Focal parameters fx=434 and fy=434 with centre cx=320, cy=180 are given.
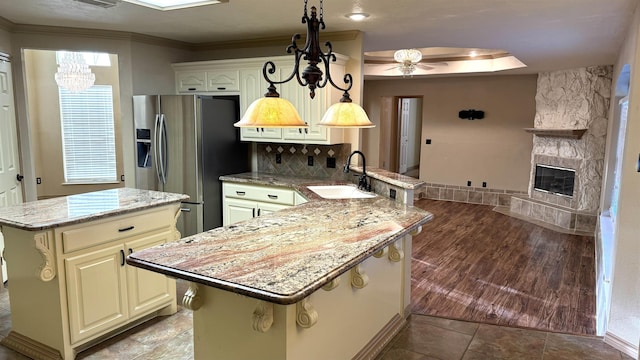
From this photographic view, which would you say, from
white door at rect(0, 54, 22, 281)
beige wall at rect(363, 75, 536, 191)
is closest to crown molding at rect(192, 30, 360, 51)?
white door at rect(0, 54, 22, 281)

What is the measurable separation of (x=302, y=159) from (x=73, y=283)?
278 cm

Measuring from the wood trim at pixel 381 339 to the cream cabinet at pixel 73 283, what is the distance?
62.2 inches

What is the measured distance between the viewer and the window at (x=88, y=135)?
6777 millimetres

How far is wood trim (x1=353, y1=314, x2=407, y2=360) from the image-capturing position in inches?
101

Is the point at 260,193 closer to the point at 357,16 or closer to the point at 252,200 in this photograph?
the point at 252,200

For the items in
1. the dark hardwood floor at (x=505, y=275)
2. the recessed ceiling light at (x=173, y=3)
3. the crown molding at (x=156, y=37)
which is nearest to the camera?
the recessed ceiling light at (x=173, y=3)

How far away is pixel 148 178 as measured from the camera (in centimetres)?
466

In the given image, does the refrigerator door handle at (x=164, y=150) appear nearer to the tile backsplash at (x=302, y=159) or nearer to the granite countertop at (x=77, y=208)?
the tile backsplash at (x=302, y=159)

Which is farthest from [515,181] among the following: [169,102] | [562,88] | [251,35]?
[169,102]

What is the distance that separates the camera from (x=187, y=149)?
4.43m

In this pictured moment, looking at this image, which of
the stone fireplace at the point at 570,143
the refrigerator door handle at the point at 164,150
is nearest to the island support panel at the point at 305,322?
the refrigerator door handle at the point at 164,150

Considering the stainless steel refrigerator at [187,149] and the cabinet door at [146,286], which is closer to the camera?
the cabinet door at [146,286]

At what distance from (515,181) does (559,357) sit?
18.3ft

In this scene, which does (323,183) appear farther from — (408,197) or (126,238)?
(126,238)
